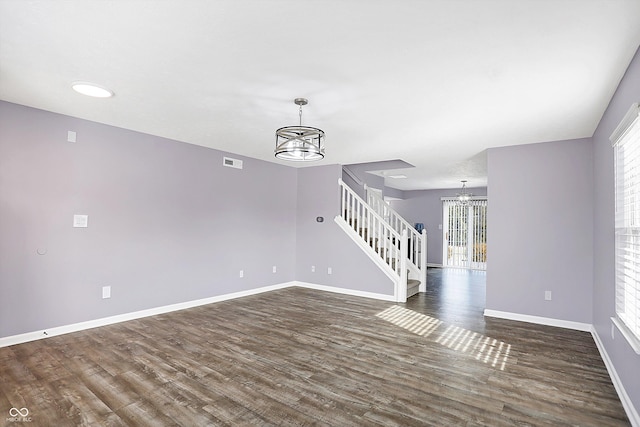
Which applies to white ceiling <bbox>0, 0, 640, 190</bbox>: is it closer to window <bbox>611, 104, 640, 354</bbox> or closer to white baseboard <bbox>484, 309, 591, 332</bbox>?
window <bbox>611, 104, 640, 354</bbox>

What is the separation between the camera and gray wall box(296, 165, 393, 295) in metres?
6.10

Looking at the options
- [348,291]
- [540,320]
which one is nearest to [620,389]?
[540,320]

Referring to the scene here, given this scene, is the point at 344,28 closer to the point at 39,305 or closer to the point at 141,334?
the point at 141,334

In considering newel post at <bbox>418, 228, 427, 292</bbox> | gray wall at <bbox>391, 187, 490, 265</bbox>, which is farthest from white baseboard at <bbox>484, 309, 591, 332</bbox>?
Result: gray wall at <bbox>391, 187, 490, 265</bbox>

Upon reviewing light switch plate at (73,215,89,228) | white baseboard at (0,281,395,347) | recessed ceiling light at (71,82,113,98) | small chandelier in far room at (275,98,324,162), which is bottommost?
white baseboard at (0,281,395,347)

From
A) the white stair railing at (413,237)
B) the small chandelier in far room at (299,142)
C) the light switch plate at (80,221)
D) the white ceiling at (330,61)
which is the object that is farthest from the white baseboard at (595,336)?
the light switch plate at (80,221)

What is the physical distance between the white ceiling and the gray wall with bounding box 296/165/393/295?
2.59 meters

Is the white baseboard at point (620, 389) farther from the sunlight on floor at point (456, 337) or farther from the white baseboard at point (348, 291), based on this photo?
the white baseboard at point (348, 291)

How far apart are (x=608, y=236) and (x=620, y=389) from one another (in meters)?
1.36

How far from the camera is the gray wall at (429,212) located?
1059 cm

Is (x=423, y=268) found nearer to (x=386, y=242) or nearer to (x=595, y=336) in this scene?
(x=386, y=242)

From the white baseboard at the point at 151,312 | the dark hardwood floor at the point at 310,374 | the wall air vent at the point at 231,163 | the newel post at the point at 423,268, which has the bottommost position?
the dark hardwood floor at the point at 310,374

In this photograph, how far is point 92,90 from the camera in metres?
3.03

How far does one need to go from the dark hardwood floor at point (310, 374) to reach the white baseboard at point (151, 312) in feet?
0.47
